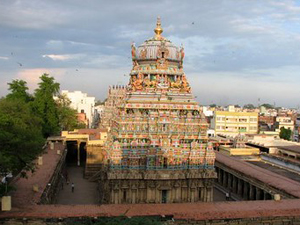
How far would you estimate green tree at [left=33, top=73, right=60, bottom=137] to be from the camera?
42.7 m

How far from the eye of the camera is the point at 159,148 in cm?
2073

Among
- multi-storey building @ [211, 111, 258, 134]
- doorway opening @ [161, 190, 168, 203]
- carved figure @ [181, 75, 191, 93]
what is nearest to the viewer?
doorway opening @ [161, 190, 168, 203]

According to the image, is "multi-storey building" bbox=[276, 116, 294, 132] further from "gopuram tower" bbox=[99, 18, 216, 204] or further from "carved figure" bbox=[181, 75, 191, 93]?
"gopuram tower" bbox=[99, 18, 216, 204]

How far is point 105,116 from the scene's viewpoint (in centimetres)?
5722

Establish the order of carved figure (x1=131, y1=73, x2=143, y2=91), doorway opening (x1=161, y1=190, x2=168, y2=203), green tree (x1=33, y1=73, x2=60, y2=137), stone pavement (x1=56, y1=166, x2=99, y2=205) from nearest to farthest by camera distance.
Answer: doorway opening (x1=161, y1=190, x2=168, y2=203)
carved figure (x1=131, y1=73, x2=143, y2=91)
stone pavement (x1=56, y1=166, x2=99, y2=205)
green tree (x1=33, y1=73, x2=60, y2=137)

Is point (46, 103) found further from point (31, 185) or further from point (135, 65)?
point (31, 185)

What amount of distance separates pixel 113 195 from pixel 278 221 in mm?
9079

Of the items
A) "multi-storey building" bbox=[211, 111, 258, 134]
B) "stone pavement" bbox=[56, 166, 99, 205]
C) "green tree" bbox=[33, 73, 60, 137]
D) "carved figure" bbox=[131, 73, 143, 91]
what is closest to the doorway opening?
"stone pavement" bbox=[56, 166, 99, 205]

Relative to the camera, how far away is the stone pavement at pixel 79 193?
24.1m

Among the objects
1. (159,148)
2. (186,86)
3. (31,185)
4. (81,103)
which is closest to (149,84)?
(186,86)

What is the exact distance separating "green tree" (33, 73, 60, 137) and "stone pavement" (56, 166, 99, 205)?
39.7 feet

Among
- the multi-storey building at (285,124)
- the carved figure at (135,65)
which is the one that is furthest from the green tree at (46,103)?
the multi-storey building at (285,124)

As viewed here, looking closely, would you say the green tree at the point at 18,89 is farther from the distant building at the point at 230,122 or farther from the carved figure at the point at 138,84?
the distant building at the point at 230,122

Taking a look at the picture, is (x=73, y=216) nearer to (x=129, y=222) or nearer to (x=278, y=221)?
(x=129, y=222)
